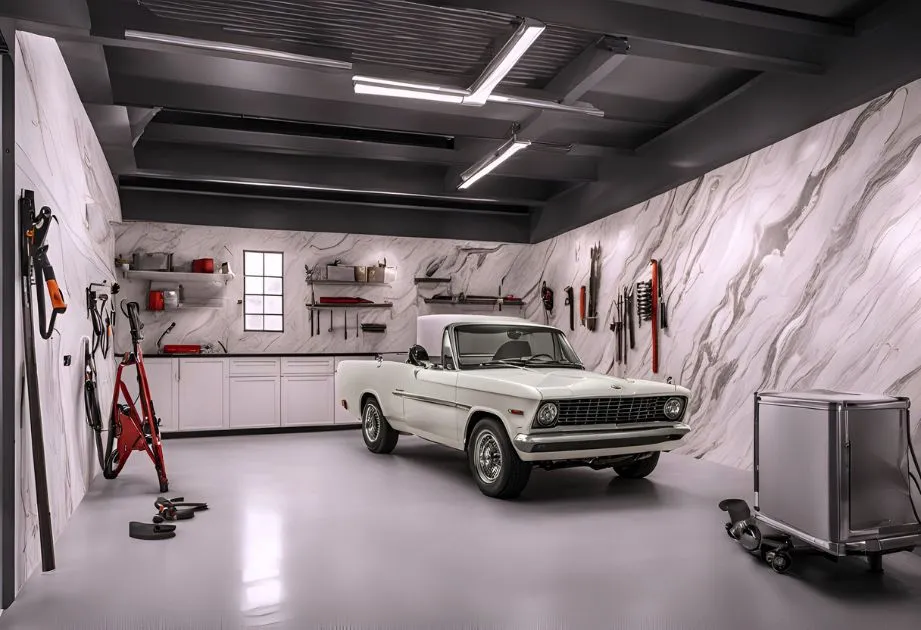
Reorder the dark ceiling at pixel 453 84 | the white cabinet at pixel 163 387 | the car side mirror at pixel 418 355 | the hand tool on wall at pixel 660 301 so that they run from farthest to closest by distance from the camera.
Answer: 1. the white cabinet at pixel 163 387
2. the hand tool on wall at pixel 660 301
3. the car side mirror at pixel 418 355
4. the dark ceiling at pixel 453 84

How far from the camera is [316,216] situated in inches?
391

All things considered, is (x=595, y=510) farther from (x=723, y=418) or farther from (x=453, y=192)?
(x=453, y=192)

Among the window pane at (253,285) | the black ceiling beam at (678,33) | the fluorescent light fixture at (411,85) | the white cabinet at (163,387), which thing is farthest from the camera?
the window pane at (253,285)

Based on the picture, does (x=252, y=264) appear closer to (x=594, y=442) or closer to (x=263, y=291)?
(x=263, y=291)

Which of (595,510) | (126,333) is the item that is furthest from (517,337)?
(126,333)

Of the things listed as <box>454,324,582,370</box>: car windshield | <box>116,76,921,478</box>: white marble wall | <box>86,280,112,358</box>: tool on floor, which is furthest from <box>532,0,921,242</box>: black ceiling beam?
<box>86,280,112,358</box>: tool on floor

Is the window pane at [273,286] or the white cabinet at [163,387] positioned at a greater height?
the window pane at [273,286]

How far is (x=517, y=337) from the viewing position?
6125 mm

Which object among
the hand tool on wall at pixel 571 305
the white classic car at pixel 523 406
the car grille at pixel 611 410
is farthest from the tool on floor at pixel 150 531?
the hand tool on wall at pixel 571 305

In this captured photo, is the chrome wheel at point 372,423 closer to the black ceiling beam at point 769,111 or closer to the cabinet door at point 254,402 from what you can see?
the cabinet door at point 254,402

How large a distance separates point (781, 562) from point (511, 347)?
305cm

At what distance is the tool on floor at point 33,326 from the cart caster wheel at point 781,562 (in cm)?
385

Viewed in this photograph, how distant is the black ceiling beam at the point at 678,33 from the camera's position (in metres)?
4.21

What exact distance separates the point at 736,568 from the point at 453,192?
675 cm
